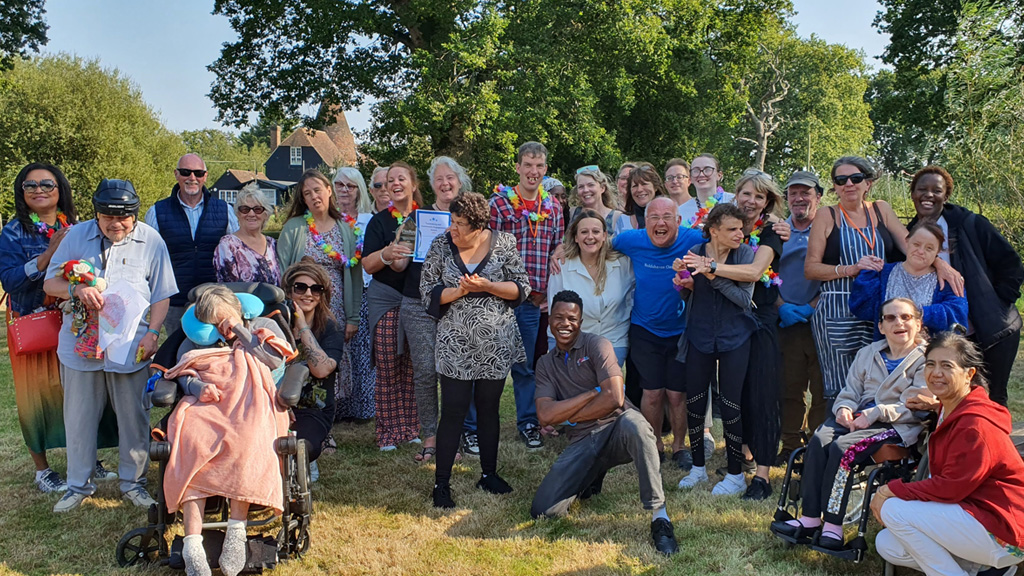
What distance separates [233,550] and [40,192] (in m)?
2.94

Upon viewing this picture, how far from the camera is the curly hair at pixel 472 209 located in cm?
486

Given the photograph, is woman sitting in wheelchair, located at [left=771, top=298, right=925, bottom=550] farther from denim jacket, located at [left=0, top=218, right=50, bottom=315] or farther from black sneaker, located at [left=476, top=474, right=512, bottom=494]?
denim jacket, located at [left=0, top=218, right=50, bottom=315]

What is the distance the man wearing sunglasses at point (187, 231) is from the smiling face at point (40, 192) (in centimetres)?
66

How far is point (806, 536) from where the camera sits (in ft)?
13.2

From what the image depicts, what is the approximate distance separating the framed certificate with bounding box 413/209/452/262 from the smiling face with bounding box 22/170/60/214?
2435 millimetres

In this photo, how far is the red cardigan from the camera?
321cm

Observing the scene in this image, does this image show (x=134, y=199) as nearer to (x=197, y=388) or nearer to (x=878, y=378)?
(x=197, y=388)

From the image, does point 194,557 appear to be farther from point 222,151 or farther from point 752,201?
point 222,151

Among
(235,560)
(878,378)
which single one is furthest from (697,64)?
(235,560)

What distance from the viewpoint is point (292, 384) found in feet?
13.7

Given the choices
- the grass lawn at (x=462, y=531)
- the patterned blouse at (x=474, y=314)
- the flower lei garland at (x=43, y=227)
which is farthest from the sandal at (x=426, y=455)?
the flower lei garland at (x=43, y=227)

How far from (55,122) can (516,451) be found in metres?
25.9

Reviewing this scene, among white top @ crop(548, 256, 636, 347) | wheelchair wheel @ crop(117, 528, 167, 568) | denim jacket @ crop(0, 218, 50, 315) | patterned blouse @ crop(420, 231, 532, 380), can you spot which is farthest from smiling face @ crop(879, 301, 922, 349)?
denim jacket @ crop(0, 218, 50, 315)

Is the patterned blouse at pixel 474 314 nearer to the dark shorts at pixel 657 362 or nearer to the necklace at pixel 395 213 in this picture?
the necklace at pixel 395 213
